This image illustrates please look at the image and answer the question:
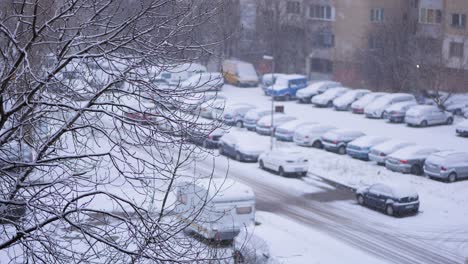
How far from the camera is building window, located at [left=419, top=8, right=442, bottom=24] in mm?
42875

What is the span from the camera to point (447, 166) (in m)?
25.9

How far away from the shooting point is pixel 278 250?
46.3ft

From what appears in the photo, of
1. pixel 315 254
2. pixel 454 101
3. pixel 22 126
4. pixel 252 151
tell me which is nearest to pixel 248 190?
pixel 315 254

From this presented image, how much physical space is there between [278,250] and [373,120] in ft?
76.1

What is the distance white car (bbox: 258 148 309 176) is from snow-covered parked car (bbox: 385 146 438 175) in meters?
3.11

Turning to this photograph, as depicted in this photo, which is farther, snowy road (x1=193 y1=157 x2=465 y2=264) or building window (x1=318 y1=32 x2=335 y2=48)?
building window (x1=318 y1=32 x2=335 y2=48)

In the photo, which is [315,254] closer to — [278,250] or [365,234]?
[278,250]

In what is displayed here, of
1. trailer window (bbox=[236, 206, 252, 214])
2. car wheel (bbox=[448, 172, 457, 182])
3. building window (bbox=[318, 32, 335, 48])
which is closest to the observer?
trailer window (bbox=[236, 206, 252, 214])

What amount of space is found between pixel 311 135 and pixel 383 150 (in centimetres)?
410

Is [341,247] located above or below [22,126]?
below

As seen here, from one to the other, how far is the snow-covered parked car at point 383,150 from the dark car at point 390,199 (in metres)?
5.04

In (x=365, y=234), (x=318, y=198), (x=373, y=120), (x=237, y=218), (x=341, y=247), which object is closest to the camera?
(x=341, y=247)

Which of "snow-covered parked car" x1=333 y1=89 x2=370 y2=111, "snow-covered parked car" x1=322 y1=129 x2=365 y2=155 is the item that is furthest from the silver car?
"snow-covered parked car" x1=333 y1=89 x2=370 y2=111

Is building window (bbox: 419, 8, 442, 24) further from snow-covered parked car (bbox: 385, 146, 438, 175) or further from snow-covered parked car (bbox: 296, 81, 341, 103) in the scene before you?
snow-covered parked car (bbox: 385, 146, 438, 175)
